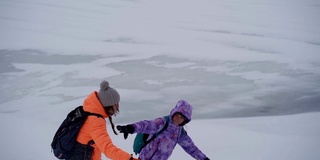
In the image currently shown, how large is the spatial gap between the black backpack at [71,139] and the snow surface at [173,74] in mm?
1742

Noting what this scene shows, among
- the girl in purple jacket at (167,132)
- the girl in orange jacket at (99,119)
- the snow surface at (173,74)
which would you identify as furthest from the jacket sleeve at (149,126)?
the snow surface at (173,74)

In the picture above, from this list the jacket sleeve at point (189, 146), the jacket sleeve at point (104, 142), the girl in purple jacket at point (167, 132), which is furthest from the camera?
Result: the jacket sleeve at point (189, 146)

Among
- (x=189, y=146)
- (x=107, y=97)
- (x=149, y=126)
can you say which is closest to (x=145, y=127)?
(x=149, y=126)

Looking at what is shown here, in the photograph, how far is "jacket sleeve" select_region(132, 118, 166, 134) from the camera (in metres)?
2.36

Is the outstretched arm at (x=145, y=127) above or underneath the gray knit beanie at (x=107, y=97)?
underneath

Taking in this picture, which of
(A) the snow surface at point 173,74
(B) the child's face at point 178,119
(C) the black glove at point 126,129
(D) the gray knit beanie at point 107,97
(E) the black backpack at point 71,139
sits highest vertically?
(A) the snow surface at point 173,74

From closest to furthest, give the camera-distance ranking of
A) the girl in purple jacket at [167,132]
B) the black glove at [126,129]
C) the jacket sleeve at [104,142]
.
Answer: the jacket sleeve at [104,142] → the black glove at [126,129] → the girl in purple jacket at [167,132]

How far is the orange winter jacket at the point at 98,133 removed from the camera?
2088 millimetres

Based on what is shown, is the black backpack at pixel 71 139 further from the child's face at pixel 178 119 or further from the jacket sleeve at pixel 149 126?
the child's face at pixel 178 119

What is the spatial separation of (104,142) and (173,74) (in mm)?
4919

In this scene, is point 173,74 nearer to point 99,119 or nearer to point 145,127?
point 145,127

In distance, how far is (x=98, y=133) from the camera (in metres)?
2.18

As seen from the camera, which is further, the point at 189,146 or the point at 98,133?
the point at 189,146

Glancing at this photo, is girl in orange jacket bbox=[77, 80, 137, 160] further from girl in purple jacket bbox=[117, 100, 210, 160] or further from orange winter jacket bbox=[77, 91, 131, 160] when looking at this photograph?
girl in purple jacket bbox=[117, 100, 210, 160]
